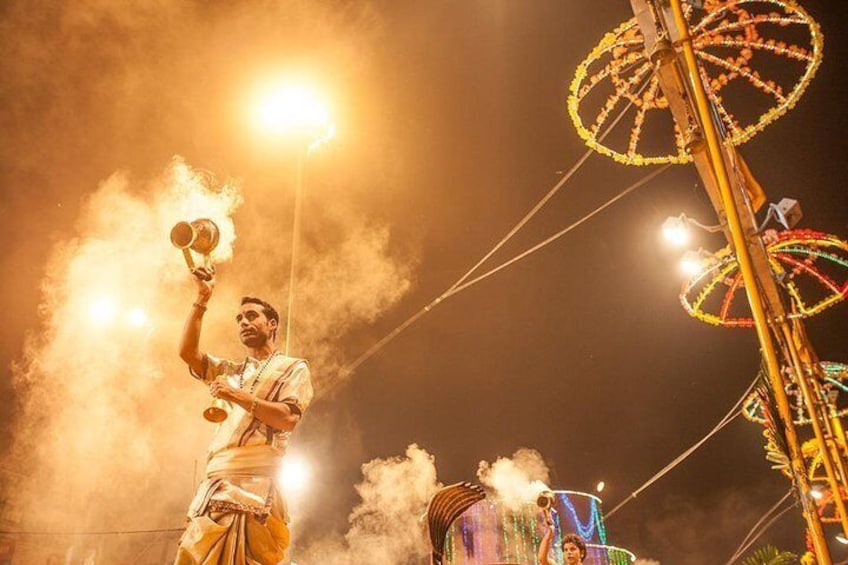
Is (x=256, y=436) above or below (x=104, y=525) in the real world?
below

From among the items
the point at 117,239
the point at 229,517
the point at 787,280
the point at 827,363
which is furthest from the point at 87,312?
the point at 827,363

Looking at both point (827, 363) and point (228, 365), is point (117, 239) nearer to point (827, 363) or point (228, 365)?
point (228, 365)

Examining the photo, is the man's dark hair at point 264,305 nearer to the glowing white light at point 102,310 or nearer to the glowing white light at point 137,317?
the glowing white light at point 102,310

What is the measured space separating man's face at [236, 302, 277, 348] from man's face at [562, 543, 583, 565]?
560 centimetres

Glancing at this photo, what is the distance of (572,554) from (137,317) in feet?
35.4

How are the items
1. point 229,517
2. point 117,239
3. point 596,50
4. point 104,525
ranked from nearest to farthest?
point 229,517, point 596,50, point 117,239, point 104,525

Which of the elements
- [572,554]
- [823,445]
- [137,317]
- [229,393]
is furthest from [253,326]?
[137,317]

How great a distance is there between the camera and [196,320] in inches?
138

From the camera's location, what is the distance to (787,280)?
12898 mm

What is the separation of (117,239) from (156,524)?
49.6ft

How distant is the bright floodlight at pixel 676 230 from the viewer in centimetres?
981

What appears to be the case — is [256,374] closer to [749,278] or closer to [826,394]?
[749,278]

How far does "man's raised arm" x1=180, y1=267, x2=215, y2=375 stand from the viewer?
11.4ft

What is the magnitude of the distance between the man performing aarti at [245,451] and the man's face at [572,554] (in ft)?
18.0
